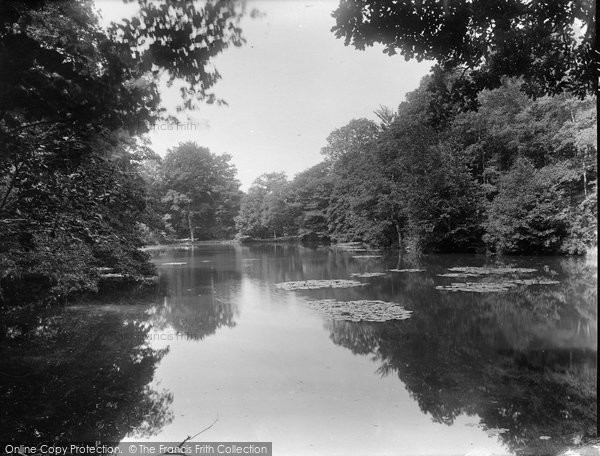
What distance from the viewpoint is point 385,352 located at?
4.98 metres

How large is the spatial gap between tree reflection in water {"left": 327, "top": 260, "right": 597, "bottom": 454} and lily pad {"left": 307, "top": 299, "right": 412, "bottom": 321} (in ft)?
0.86

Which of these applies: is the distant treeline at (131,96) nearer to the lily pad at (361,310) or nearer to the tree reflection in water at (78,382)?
the tree reflection in water at (78,382)

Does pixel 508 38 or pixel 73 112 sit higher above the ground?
pixel 508 38

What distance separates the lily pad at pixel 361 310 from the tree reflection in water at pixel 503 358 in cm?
26

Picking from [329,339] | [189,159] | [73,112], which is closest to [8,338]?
[189,159]

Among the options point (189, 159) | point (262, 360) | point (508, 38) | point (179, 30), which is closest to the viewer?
point (179, 30)

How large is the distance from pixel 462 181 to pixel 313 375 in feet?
49.5

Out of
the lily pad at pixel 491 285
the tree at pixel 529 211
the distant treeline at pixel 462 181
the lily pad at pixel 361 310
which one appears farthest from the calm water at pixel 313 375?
the tree at pixel 529 211

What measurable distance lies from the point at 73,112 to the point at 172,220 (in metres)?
4.05

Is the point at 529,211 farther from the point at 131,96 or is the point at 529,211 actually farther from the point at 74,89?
the point at 74,89

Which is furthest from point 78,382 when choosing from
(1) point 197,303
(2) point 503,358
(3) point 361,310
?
(2) point 503,358

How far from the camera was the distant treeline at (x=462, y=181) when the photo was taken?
12031mm

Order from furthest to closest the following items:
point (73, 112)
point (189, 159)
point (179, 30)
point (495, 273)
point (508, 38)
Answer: point (495, 273), point (189, 159), point (508, 38), point (179, 30), point (73, 112)

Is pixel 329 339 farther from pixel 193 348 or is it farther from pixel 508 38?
pixel 508 38
